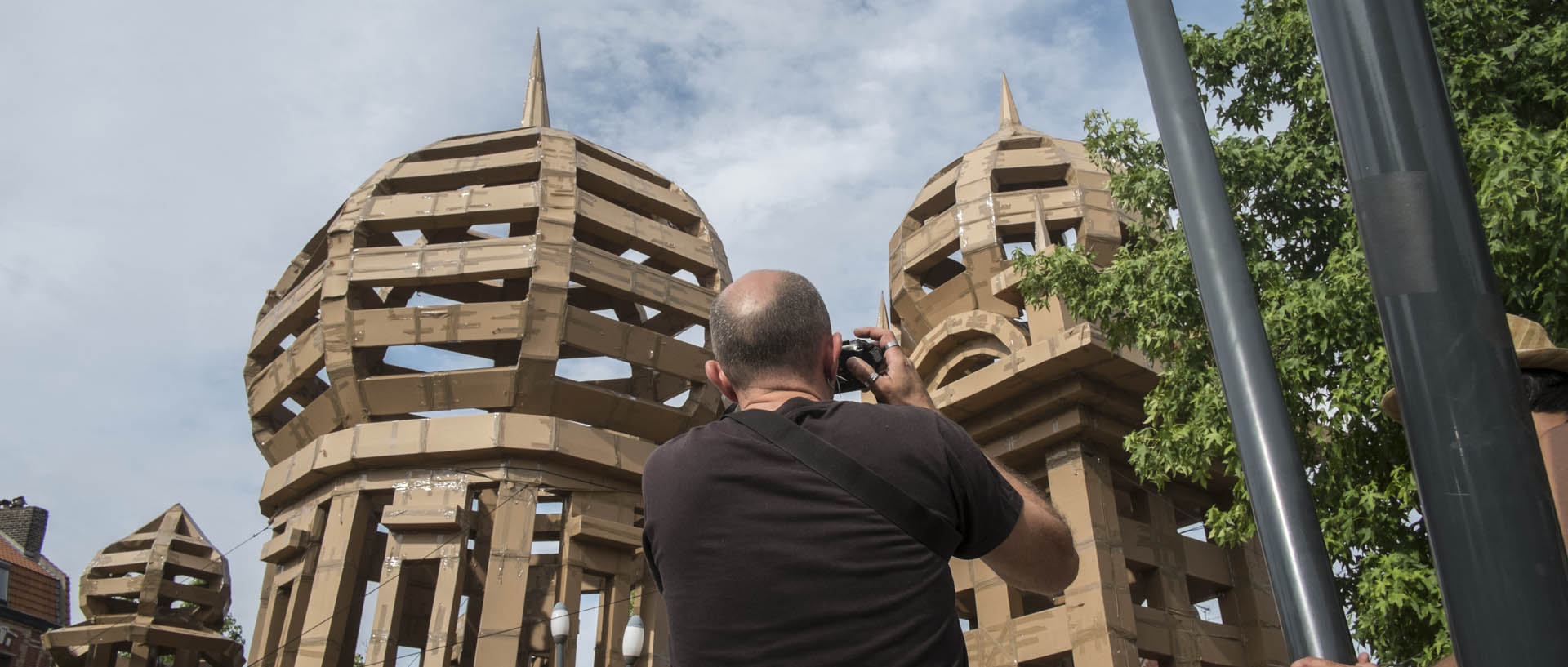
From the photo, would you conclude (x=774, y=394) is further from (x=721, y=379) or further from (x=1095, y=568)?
(x=1095, y=568)

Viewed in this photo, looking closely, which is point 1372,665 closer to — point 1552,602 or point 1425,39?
point 1552,602

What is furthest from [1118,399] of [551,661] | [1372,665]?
[1372,665]

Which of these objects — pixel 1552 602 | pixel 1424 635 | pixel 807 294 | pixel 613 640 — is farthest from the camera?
pixel 613 640

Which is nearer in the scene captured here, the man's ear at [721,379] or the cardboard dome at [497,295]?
the man's ear at [721,379]

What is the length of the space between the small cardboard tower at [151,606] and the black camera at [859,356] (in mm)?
20847

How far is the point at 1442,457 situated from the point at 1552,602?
238 mm

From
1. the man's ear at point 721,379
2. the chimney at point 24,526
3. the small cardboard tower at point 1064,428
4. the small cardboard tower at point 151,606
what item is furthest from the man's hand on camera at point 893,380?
the chimney at point 24,526

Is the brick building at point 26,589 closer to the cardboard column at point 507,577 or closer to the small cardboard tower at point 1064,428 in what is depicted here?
the cardboard column at point 507,577

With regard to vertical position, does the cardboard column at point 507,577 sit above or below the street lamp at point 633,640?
above

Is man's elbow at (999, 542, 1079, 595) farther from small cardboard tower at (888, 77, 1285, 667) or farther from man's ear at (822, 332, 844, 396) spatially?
small cardboard tower at (888, 77, 1285, 667)

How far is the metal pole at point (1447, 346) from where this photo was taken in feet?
5.41

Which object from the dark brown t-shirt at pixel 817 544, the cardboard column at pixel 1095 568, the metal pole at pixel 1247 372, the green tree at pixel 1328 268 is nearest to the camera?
the dark brown t-shirt at pixel 817 544

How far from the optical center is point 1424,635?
33.8ft

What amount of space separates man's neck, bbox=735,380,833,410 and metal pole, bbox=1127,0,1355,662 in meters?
1.03
